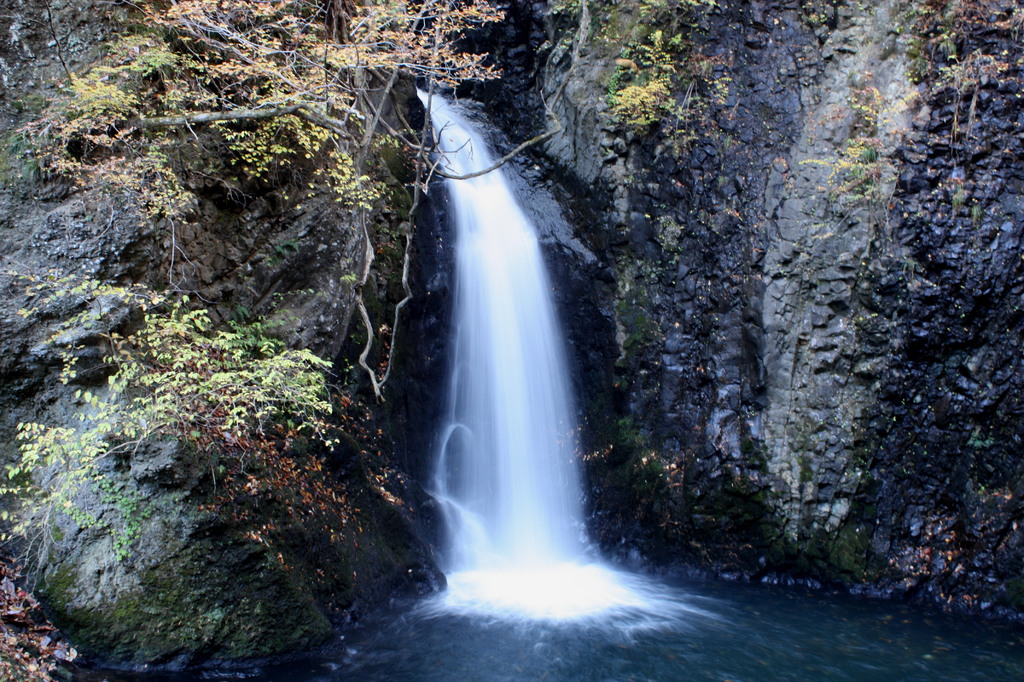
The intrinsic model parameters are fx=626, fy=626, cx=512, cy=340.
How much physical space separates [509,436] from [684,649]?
3.47 meters

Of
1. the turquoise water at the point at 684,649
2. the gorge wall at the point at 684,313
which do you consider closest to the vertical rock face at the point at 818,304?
the gorge wall at the point at 684,313

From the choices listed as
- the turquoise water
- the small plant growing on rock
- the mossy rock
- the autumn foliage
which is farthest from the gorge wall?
the turquoise water

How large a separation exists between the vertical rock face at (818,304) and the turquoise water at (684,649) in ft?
2.92

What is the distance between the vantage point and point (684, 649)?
19.3ft

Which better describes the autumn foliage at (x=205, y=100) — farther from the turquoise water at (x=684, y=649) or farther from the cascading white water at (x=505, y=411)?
the turquoise water at (x=684, y=649)

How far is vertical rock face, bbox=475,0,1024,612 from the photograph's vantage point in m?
7.33

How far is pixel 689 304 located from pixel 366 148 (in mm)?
4652

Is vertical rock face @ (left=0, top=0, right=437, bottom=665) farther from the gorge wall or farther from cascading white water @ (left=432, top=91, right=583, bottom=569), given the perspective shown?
cascading white water @ (left=432, top=91, right=583, bottom=569)

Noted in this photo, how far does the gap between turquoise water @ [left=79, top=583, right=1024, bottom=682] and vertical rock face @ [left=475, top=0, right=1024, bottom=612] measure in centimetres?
89

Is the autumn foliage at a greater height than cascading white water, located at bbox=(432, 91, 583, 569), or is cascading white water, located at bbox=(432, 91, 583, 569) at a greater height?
the autumn foliage

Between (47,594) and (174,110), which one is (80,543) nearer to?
(47,594)

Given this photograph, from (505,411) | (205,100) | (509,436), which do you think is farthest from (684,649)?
(205,100)

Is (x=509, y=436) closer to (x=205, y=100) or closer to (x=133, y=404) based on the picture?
(x=133, y=404)

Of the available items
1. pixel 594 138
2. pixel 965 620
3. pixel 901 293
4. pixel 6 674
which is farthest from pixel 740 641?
pixel 594 138
